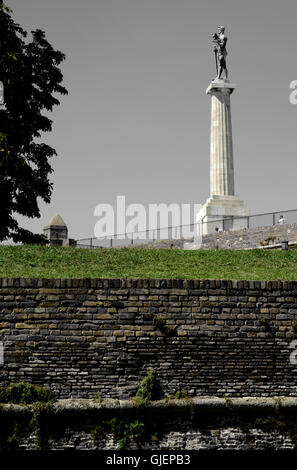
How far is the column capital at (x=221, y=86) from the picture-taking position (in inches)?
1109

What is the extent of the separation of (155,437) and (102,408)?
3.19 ft

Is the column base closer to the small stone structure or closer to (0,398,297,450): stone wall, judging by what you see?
the small stone structure

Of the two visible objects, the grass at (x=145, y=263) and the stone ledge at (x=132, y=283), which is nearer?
the stone ledge at (x=132, y=283)

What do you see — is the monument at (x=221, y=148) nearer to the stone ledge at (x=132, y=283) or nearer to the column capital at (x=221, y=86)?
the column capital at (x=221, y=86)

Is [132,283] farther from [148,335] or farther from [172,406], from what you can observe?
[172,406]

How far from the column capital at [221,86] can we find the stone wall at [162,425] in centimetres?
2277

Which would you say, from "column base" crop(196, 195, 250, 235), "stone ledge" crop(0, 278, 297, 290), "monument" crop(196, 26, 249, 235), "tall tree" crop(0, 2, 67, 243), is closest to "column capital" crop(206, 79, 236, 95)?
"monument" crop(196, 26, 249, 235)

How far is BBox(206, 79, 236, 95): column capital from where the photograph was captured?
2817cm

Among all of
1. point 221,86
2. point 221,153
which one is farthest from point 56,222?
point 221,86

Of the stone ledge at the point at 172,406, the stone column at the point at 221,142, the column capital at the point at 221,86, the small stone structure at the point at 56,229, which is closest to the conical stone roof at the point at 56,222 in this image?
the small stone structure at the point at 56,229

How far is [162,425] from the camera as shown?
319 inches

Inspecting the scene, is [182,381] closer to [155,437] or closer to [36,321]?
[155,437]
